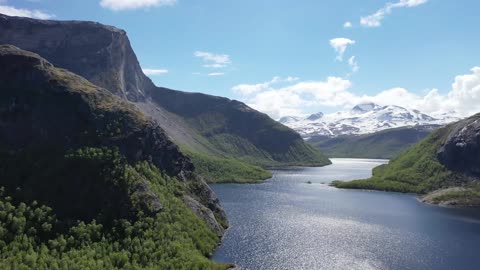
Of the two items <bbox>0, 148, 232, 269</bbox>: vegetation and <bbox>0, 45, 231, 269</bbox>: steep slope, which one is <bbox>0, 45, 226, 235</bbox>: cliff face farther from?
<bbox>0, 148, 232, 269</bbox>: vegetation

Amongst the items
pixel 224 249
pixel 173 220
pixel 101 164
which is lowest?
pixel 224 249

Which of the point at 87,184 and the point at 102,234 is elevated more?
the point at 87,184

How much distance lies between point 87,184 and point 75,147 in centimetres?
1968

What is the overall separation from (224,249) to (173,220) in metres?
19.4

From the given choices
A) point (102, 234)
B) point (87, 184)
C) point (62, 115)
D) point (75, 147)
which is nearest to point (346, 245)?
point (102, 234)

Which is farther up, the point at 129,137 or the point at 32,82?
the point at 32,82

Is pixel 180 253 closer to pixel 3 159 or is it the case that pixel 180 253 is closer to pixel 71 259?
pixel 71 259

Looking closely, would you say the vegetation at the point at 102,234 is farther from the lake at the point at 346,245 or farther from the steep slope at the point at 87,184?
the lake at the point at 346,245

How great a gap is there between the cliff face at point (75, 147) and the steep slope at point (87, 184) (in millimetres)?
316

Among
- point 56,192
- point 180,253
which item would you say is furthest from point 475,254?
point 56,192

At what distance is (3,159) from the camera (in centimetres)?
14675

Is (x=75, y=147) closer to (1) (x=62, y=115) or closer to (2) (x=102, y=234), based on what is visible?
(1) (x=62, y=115)

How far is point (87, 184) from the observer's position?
13938cm

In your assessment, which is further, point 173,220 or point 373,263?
point 173,220
